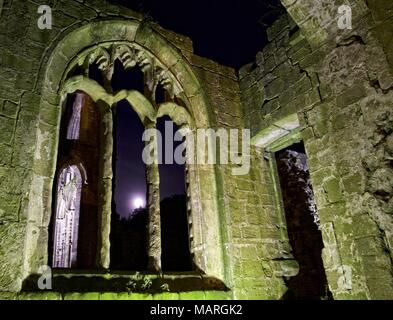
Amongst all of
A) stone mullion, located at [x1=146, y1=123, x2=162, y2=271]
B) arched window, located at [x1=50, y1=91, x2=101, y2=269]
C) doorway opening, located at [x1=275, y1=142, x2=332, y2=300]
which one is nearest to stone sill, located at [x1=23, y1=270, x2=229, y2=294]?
stone mullion, located at [x1=146, y1=123, x2=162, y2=271]

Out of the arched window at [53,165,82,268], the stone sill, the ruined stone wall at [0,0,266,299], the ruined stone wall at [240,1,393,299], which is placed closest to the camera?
the ruined stone wall at [240,1,393,299]

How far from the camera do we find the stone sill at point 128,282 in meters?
2.49

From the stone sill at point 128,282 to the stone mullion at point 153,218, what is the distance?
17 cm

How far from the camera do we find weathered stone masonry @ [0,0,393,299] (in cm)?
230

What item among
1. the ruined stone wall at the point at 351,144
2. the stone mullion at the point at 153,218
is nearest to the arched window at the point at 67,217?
the stone mullion at the point at 153,218

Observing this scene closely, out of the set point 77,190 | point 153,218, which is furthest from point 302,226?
point 77,190

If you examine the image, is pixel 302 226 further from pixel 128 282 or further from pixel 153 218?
pixel 128 282

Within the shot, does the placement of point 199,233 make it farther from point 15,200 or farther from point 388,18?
point 388,18

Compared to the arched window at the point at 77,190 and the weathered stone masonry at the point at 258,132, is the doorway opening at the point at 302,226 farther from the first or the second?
the arched window at the point at 77,190

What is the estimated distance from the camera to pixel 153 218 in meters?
3.29

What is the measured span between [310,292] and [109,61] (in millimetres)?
5469

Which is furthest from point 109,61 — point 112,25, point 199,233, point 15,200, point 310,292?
point 310,292

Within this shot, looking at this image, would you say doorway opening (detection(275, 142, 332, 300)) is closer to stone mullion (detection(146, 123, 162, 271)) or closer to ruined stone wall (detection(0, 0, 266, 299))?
ruined stone wall (detection(0, 0, 266, 299))

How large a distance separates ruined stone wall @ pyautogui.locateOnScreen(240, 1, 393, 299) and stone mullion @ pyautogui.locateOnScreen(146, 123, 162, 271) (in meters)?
1.57
